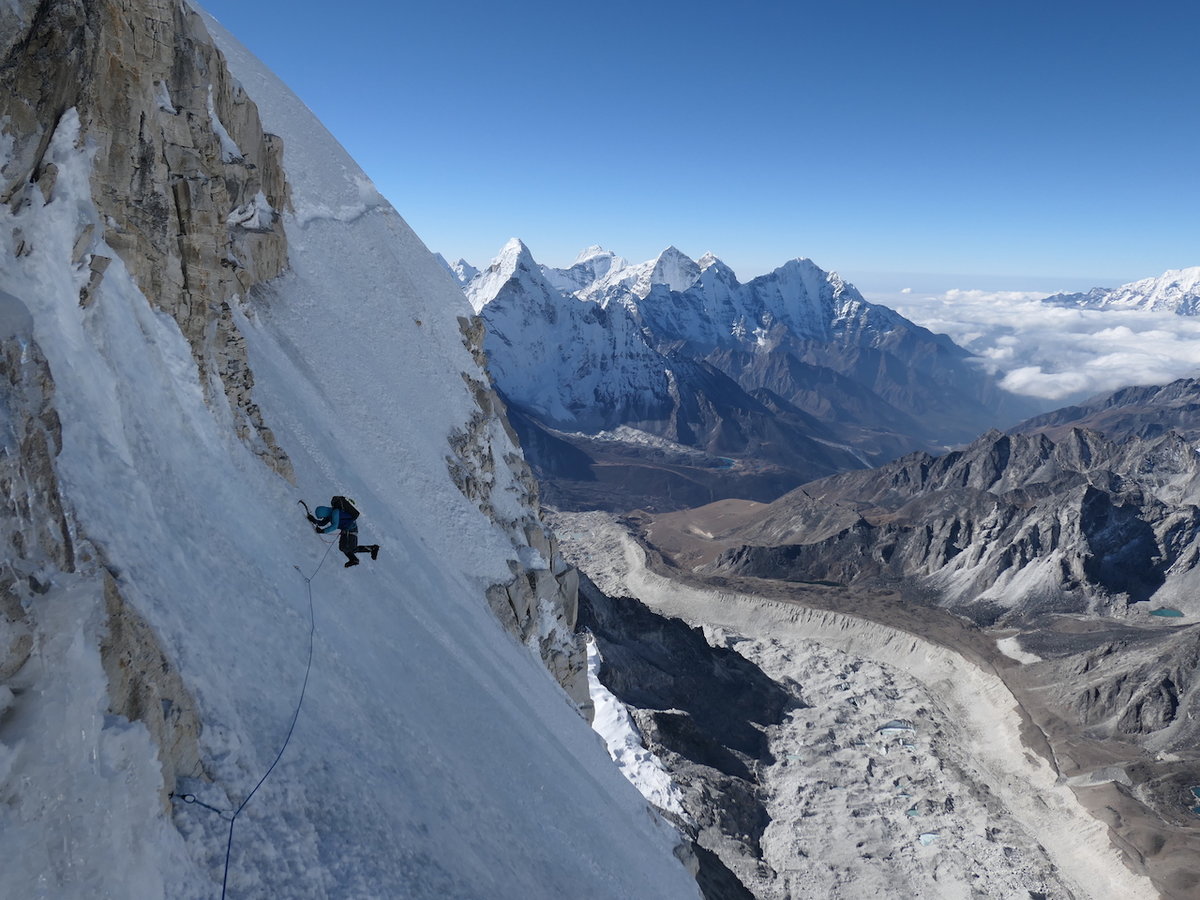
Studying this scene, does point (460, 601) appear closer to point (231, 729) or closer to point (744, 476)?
point (231, 729)

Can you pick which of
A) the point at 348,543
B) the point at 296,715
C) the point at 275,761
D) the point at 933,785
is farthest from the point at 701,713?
the point at 275,761

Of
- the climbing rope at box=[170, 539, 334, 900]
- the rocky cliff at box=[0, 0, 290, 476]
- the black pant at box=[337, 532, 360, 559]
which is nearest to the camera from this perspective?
the climbing rope at box=[170, 539, 334, 900]

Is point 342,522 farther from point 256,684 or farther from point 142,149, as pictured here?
point 142,149

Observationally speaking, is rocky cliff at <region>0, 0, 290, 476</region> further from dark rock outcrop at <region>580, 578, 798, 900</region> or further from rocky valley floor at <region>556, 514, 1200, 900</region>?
rocky valley floor at <region>556, 514, 1200, 900</region>

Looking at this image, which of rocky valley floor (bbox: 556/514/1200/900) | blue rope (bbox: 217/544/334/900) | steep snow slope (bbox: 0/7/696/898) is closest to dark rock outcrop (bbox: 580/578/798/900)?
rocky valley floor (bbox: 556/514/1200/900)

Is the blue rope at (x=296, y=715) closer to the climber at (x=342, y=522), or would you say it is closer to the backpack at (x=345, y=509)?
the climber at (x=342, y=522)

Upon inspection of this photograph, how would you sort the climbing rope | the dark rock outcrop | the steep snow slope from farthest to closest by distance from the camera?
the dark rock outcrop < the climbing rope < the steep snow slope

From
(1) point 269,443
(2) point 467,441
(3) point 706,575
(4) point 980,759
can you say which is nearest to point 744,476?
(3) point 706,575
